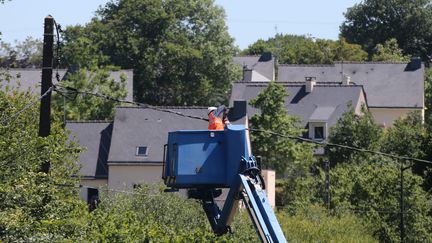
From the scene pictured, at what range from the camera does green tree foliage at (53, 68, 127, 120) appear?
265ft

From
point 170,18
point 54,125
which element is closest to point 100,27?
point 170,18

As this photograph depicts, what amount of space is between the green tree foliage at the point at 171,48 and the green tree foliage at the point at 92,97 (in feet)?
37.5

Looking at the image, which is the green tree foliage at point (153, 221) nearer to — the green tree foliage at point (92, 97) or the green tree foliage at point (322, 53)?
the green tree foliage at point (92, 97)

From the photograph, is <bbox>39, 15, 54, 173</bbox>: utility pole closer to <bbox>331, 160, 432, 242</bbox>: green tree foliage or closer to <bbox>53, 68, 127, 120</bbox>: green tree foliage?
<bbox>331, 160, 432, 242</bbox>: green tree foliage

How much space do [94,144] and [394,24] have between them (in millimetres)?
70878

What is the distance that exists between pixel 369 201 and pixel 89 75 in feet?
106

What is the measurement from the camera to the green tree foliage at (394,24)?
434 feet

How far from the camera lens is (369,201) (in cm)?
5819

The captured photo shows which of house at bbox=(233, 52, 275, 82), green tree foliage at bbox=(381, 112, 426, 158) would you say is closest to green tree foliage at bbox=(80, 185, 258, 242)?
green tree foliage at bbox=(381, 112, 426, 158)

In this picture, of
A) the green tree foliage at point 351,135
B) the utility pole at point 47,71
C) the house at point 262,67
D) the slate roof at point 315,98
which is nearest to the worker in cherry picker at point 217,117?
the utility pole at point 47,71

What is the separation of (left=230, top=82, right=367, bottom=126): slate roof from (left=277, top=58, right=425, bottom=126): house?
7.04 meters

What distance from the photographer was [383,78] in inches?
3969

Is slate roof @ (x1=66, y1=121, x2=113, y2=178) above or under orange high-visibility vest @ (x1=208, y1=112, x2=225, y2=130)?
under

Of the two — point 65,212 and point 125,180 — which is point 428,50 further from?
point 65,212
